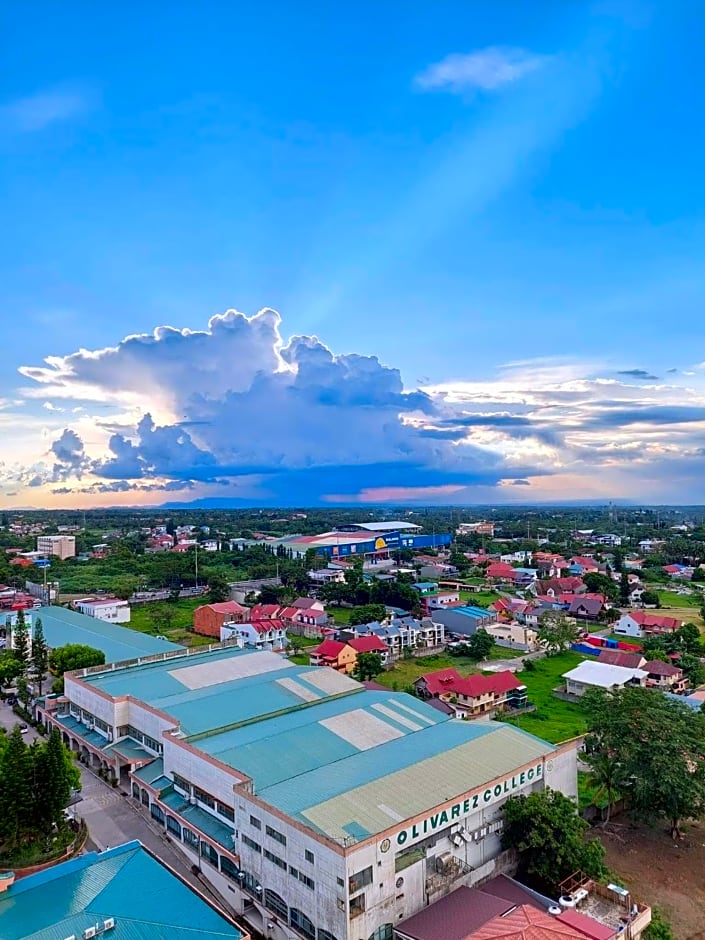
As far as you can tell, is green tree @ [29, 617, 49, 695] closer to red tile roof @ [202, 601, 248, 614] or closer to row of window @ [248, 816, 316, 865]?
red tile roof @ [202, 601, 248, 614]

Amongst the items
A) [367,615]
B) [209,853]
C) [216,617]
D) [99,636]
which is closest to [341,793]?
[209,853]

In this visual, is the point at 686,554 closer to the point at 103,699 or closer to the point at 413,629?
the point at 413,629

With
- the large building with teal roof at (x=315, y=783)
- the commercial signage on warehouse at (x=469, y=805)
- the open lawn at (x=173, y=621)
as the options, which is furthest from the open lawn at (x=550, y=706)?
the open lawn at (x=173, y=621)

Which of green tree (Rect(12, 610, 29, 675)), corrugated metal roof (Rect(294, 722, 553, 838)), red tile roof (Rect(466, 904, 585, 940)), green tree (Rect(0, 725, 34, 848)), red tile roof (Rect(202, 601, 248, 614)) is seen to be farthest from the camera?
red tile roof (Rect(202, 601, 248, 614))

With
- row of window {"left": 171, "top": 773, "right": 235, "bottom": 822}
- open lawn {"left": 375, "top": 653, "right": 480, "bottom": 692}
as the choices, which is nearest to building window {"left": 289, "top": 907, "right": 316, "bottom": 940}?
row of window {"left": 171, "top": 773, "right": 235, "bottom": 822}

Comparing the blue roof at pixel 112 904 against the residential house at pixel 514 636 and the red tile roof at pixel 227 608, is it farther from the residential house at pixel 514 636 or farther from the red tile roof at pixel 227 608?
the residential house at pixel 514 636

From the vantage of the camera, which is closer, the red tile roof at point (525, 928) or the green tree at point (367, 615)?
the red tile roof at point (525, 928)

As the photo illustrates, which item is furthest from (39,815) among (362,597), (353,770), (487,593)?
(487,593)
